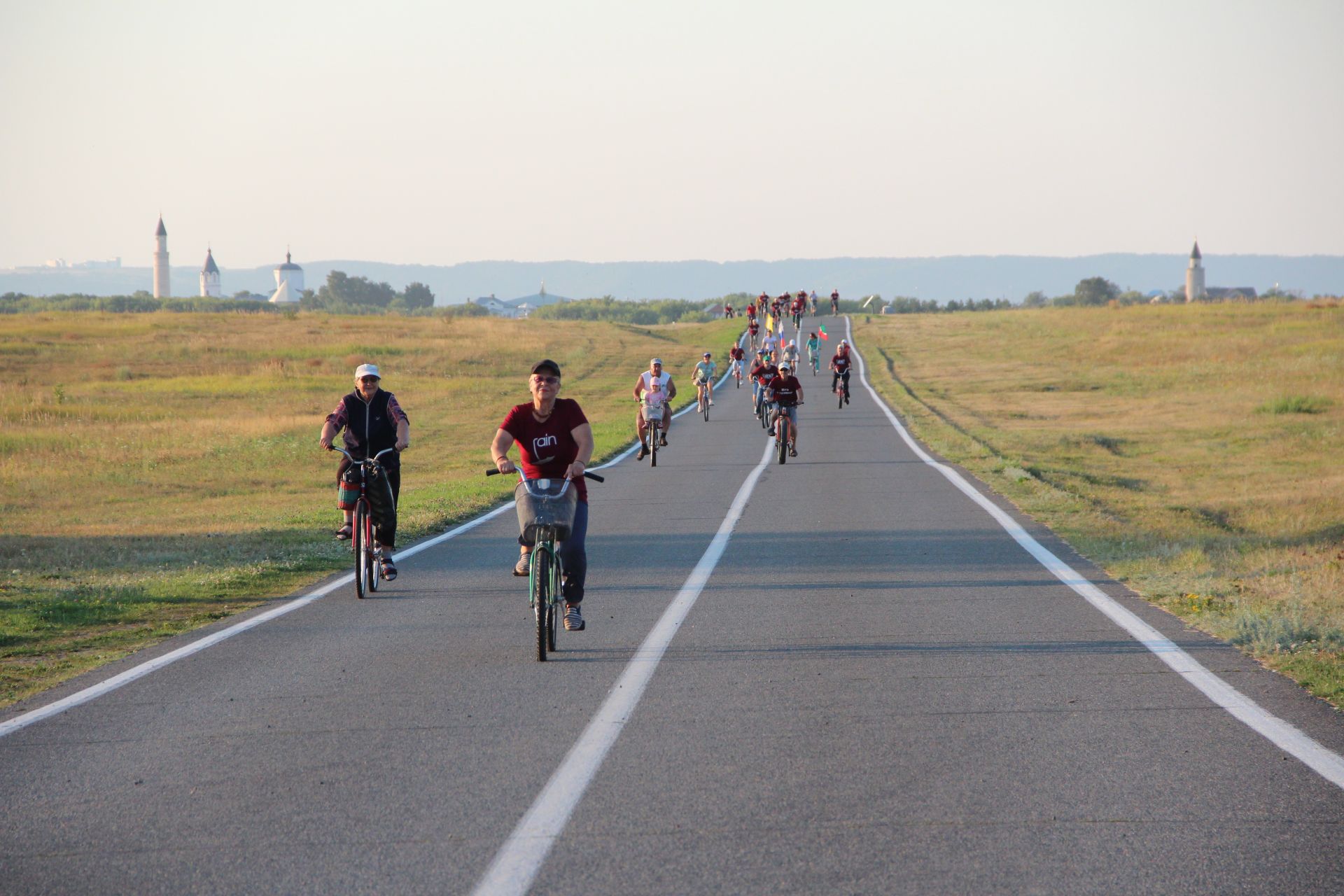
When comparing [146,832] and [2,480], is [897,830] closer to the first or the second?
[146,832]

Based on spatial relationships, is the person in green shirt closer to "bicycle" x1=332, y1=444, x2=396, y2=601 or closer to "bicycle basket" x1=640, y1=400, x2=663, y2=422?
"bicycle basket" x1=640, y1=400, x2=663, y2=422

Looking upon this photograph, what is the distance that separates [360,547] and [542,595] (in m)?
3.25

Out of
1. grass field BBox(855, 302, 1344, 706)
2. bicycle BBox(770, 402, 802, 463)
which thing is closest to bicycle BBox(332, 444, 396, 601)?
grass field BBox(855, 302, 1344, 706)

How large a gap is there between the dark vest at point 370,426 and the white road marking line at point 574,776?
2.94 metres

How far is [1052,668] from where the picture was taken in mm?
7695

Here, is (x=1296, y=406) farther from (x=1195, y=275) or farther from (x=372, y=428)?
(x=1195, y=275)

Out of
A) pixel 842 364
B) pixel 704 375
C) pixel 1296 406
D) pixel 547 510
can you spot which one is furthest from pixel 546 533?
pixel 1296 406

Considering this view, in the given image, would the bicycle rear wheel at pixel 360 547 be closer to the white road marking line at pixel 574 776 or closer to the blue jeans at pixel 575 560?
the white road marking line at pixel 574 776

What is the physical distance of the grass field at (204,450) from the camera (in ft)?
36.5

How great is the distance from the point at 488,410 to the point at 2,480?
1938 centimetres

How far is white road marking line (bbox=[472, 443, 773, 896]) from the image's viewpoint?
4.59m

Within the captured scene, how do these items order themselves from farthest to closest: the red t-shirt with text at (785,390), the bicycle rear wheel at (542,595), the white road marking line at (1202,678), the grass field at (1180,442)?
the red t-shirt with text at (785,390) < the grass field at (1180,442) < the bicycle rear wheel at (542,595) < the white road marking line at (1202,678)

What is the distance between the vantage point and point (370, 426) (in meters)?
11.0

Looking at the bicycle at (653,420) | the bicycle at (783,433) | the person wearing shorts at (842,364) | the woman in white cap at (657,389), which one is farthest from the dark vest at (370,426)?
the person wearing shorts at (842,364)
